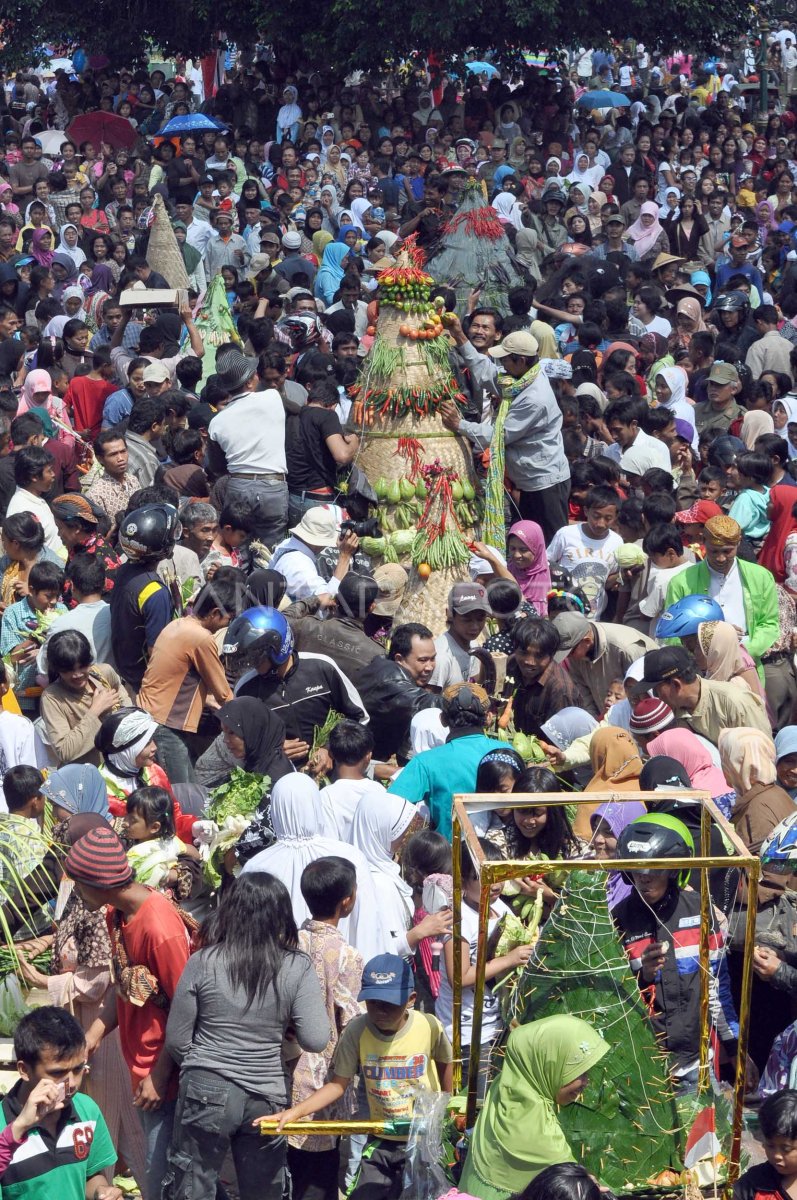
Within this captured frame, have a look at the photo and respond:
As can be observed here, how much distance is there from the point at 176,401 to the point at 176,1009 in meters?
5.70

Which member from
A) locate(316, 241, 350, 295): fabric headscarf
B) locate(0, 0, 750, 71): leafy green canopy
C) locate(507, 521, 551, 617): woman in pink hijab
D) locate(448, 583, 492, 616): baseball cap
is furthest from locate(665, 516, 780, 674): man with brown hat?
locate(0, 0, 750, 71): leafy green canopy

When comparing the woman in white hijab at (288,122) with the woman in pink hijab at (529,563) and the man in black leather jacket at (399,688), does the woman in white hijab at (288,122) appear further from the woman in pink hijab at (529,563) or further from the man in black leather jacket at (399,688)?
the man in black leather jacket at (399,688)

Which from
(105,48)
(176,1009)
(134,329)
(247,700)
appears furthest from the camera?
(105,48)

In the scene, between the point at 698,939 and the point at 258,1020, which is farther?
the point at 698,939

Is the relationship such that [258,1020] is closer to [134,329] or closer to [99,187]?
[134,329]

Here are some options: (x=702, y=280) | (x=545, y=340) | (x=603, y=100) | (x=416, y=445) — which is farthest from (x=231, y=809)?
(x=603, y=100)

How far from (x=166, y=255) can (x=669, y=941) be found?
10815mm

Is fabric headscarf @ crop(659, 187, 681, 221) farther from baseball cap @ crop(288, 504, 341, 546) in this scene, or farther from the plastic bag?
the plastic bag

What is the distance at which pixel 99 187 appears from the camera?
18.2 metres

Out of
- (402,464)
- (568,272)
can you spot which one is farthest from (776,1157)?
(568,272)

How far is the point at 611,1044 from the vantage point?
4.28 metres

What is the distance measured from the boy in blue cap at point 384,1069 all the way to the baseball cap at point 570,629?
283 centimetres

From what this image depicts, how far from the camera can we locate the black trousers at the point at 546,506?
9.50 m

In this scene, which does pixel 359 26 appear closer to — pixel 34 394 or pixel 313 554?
pixel 34 394
